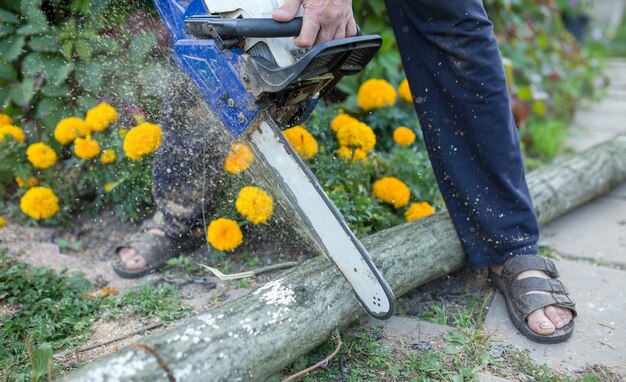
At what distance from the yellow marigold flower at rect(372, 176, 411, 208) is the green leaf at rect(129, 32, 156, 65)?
101 cm

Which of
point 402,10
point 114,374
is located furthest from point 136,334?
point 402,10

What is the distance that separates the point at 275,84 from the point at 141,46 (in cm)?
92

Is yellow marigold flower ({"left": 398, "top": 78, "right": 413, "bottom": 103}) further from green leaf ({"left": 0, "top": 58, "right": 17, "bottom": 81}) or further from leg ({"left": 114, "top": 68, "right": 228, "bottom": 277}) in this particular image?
green leaf ({"left": 0, "top": 58, "right": 17, "bottom": 81})

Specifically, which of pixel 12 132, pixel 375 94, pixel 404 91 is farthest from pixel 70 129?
pixel 404 91

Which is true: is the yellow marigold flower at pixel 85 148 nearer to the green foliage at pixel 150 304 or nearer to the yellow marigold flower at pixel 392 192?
the green foliage at pixel 150 304

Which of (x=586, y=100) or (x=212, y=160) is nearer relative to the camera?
(x=212, y=160)

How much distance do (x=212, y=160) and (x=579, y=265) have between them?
146 cm

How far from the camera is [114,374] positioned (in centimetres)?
121

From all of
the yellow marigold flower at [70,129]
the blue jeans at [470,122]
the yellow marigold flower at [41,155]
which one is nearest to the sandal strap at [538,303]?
the blue jeans at [470,122]

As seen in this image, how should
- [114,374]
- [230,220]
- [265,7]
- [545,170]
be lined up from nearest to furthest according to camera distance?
[114,374], [265,7], [230,220], [545,170]

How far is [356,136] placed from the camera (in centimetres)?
233

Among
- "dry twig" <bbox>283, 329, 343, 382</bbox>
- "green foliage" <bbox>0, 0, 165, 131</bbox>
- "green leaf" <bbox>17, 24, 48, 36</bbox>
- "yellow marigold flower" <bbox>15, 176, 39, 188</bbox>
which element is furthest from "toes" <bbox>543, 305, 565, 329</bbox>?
"green leaf" <bbox>17, 24, 48, 36</bbox>

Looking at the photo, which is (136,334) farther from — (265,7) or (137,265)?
(265,7)

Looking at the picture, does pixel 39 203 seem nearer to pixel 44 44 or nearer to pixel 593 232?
pixel 44 44
